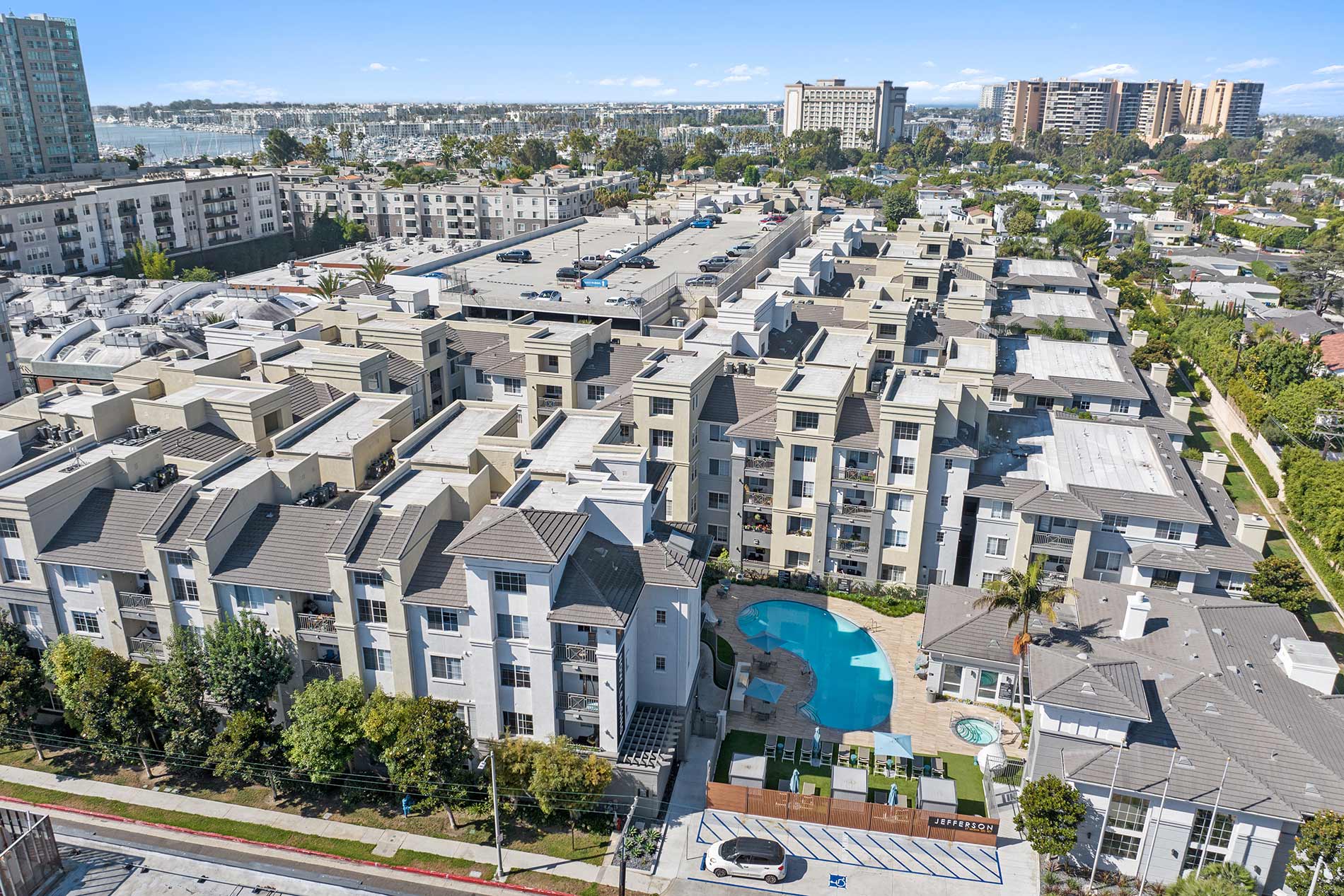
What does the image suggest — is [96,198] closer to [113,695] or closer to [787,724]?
[113,695]

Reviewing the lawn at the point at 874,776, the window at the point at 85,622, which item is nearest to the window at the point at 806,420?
the lawn at the point at 874,776

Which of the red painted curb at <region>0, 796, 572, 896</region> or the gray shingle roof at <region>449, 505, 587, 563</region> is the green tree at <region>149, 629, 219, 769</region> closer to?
the red painted curb at <region>0, 796, 572, 896</region>

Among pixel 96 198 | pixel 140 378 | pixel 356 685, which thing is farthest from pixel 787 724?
pixel 96 198

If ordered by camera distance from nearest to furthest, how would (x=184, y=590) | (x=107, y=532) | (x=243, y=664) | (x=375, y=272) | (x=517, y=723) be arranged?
1. (x=243, y=664)
2. (x=517, y=723)
3. (x=184, y=590)
4. (x=107, y=532)
5. (x=375, y=272)

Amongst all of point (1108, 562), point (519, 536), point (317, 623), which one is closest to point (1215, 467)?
point (1108, 562)

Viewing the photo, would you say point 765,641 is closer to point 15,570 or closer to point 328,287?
point 15,570
